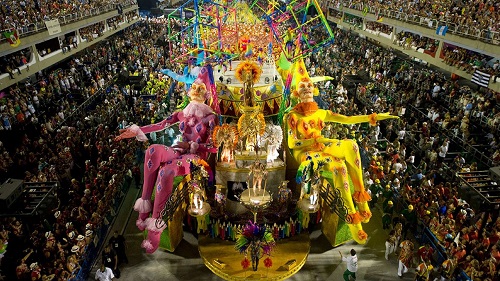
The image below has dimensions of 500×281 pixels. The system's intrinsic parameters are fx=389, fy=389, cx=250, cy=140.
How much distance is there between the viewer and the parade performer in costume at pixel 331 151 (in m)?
10.9

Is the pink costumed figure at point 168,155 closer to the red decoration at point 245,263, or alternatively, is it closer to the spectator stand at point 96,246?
the spectator stand at point 96,246

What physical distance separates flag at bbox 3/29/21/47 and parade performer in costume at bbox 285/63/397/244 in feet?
47.3

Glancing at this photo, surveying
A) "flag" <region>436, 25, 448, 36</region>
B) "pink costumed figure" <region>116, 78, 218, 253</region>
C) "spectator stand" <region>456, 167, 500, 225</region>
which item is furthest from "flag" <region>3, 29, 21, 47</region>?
"flag" <region>436, 25, 448, 36</region>

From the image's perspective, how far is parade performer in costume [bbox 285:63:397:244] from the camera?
35.8ft

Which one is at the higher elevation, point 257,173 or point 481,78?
point 257,173

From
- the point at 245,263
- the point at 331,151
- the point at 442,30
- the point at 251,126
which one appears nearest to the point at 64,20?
the point at 251,126

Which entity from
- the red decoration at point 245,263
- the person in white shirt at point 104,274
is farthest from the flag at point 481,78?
the person in white shirt at point 104,274

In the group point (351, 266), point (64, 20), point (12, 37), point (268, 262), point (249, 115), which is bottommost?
point (268, 262)

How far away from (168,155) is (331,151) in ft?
15.3

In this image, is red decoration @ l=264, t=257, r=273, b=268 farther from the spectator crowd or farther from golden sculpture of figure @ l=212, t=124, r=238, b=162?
the spectator crowd

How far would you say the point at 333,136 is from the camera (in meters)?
16.5

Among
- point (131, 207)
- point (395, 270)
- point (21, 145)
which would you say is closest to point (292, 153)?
point (395, 270)

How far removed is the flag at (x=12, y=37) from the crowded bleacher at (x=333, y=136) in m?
1.24

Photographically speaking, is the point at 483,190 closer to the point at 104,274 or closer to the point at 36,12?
the point at 104,274
